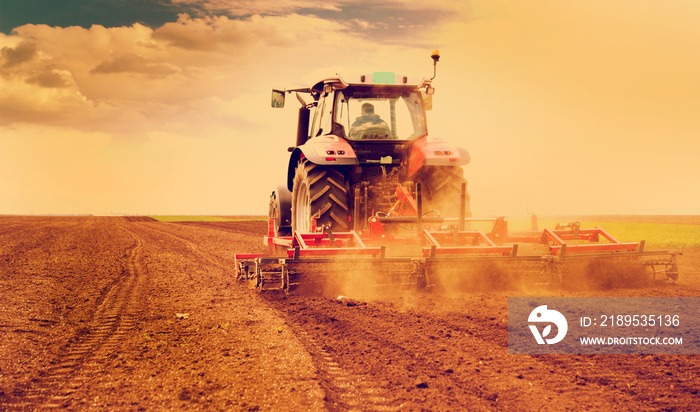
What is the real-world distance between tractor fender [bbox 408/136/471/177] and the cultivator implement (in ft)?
1.67

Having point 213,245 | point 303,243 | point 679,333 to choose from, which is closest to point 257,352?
point 303,243

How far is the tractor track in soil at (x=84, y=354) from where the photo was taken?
3598 millimetres

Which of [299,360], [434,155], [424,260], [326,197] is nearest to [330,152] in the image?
[326,197]

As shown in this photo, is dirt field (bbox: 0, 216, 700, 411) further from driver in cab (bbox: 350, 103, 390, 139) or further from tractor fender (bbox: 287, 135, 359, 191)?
driver in cab (bbox: 350, 103, 390, 139)

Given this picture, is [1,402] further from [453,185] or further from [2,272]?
[2,272]

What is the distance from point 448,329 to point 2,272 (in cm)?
861

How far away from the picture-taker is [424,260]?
6.43 metres

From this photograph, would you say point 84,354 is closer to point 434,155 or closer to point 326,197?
point 326,197

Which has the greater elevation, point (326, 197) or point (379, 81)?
point (379, 81)

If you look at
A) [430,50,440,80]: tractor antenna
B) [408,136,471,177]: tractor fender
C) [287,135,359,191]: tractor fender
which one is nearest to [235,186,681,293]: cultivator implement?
[408,136,471,177]: tractor fender

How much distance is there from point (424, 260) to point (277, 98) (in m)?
4.05

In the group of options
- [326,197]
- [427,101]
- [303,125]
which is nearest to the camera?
[326,197]

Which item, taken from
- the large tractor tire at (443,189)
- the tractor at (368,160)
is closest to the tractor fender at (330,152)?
the tractor at (368,160)

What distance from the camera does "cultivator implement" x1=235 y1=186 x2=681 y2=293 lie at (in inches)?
249
